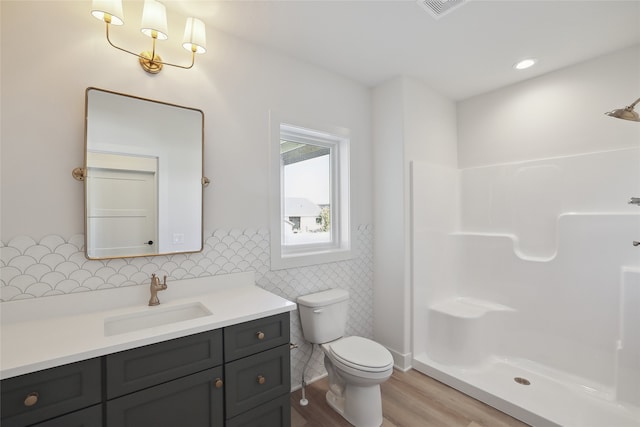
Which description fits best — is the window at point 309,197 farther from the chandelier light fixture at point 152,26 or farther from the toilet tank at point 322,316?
the chandelier light fixture at point 152,26

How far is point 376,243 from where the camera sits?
266 cm

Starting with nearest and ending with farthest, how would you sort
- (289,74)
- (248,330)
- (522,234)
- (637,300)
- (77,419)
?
(77,419) → (248,330) → (637,300) → (289,74) → (522,234)

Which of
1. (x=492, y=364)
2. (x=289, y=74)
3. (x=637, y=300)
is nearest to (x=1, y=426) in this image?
(x=289, y=74)

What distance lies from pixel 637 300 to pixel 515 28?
6.22ft

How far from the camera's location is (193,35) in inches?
61.0

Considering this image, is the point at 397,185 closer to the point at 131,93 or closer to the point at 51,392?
the point at 131,93

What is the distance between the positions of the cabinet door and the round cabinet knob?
21 cm

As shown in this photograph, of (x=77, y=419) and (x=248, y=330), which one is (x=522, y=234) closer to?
(x=248, y=330)

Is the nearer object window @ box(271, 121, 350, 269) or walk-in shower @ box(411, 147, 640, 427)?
walk-in shower @ box(411, 147, 640, 427)

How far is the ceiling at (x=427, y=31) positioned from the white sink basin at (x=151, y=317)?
5.50ft

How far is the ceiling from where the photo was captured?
1.66 metres

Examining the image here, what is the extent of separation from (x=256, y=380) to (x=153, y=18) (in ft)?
6.04

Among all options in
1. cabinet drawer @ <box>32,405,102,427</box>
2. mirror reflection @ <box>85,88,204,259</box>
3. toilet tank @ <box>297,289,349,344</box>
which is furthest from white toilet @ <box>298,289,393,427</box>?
cabinet drawer @ <box>32,405,102,427</box>

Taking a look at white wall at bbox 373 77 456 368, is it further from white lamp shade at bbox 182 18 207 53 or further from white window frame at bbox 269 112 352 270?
white lamp shade at bbox 182 18 207 53
